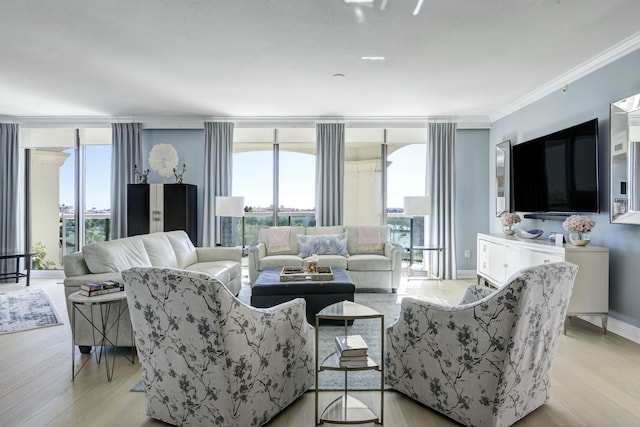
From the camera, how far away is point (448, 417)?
1.94 m

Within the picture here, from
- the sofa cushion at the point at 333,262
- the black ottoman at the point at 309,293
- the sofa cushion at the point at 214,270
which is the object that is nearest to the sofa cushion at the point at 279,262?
the sofa cushion at the point at 333,262

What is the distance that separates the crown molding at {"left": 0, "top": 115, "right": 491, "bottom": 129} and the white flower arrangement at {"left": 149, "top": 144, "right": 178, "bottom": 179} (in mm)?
516

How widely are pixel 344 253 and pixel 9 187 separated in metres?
5.50

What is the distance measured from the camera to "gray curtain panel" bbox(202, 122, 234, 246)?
19.1ft

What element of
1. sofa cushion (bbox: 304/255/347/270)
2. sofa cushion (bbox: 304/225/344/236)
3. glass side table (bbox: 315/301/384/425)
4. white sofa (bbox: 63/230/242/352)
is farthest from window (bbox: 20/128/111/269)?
glass side table (bbox: 315/301/384/425)

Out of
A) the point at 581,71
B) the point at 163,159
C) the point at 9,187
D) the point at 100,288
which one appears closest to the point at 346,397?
the point at 100,288

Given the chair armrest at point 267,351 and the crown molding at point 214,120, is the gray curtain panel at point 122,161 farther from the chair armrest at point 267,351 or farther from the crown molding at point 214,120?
the chair armrest at point 267,351

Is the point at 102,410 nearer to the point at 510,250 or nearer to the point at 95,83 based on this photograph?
the point at 95,83

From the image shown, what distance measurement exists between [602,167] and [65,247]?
7.55 meters

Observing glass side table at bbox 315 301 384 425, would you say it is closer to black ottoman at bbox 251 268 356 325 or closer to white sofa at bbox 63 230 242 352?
black ottoman at bbox 251 268 356 325

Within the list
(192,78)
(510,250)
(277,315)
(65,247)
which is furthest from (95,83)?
(510,250)

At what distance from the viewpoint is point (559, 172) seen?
12.8 ft

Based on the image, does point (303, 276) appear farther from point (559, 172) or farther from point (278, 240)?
point (559, 172)

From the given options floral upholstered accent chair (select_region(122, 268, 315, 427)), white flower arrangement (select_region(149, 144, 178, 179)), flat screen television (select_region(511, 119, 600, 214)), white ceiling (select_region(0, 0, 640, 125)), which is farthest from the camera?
white flower arrangement (select_region(149, 144, 178, 179))
